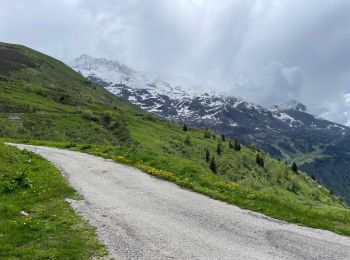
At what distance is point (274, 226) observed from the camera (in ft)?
68.4

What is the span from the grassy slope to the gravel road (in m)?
1.91

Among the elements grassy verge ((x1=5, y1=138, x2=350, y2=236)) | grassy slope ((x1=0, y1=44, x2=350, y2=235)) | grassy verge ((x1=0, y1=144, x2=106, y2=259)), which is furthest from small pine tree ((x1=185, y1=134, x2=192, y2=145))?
grassy verge ((x1=0, y1=144, x2=106, y2=259))

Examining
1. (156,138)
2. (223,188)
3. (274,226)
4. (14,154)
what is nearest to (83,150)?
(14,154)

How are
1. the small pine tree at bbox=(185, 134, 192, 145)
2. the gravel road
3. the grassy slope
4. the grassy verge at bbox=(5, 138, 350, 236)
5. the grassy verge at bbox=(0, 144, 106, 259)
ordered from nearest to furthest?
the gravel road
the grassy verge at bbox=(0, 144, 106, 259)
the grassy verge at bbox=(5, 138, 350, 236)
the grassy slope
the small pine tree at bbox=(185, 134, 192, 145)

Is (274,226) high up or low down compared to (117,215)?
up

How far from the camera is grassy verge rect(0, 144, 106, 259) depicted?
17.1 m

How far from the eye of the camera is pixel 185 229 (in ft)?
65.1

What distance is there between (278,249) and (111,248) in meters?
6.82

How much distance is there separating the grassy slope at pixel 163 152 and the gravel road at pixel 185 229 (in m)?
1.91

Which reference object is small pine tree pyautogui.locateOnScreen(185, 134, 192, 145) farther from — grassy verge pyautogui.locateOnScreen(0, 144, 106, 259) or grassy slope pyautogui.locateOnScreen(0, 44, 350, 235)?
grassy verge pyautogui.locateOnScreen(0, 144, 106, 259)

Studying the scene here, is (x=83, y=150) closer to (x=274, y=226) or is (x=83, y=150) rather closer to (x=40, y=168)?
(x=40, y=168)

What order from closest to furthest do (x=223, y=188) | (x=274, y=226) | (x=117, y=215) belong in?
(x=274, y=226) → (x=117, y=215) → (x=223, y=188)

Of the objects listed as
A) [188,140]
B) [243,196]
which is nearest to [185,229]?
[243,196]

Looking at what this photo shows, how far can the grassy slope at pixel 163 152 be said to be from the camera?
84.6 ft
